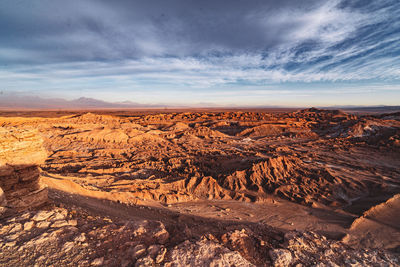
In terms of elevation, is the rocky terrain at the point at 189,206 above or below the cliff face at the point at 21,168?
below

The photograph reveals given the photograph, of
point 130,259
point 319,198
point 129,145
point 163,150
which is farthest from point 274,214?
point 129,145

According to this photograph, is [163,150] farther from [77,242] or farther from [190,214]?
[77,242]

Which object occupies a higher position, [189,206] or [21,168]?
[21,168]

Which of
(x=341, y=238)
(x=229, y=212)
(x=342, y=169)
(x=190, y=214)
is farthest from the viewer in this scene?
(x=342, y=169)

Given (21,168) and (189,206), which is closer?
(21,168)

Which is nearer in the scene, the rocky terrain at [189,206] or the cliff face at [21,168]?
the rocky terrain at [189,206]
